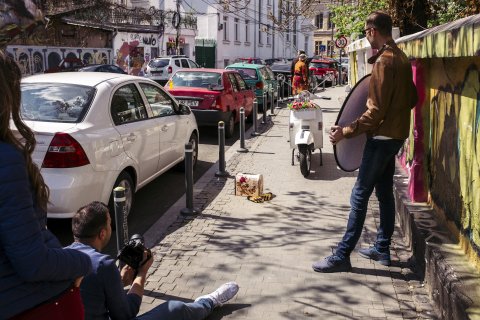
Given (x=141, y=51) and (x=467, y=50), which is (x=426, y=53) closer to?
(x=467, y=50)

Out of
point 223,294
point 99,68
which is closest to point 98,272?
point 223,294

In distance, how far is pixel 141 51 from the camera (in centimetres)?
3622

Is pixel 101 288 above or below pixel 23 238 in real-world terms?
below

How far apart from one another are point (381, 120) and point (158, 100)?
392cm

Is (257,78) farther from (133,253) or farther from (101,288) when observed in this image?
(101,288)

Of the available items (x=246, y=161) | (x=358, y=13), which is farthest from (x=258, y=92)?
(x=246, y=161)

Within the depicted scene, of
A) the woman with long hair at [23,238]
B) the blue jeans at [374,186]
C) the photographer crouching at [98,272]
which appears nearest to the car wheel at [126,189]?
the blue jeans at [374,186]

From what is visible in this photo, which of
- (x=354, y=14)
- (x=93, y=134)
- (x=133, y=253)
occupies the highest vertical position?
(x=354, y=14)

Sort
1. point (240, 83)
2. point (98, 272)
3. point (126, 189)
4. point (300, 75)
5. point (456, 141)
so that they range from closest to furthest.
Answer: point (98, 272)
point (456, 141)
point (126, 189)
point (300, 75)
point (240, 83)

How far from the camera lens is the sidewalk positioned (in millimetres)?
4266

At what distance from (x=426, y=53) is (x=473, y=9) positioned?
236 centimetres

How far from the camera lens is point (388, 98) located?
441 cm

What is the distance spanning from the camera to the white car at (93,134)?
5.27 metres

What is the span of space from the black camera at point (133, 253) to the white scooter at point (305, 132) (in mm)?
5601
